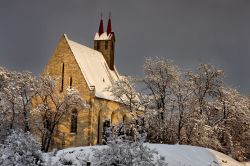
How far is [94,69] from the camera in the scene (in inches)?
2023

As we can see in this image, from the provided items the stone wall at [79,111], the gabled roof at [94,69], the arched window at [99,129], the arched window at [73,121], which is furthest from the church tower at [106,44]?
the arched window at [73,121]

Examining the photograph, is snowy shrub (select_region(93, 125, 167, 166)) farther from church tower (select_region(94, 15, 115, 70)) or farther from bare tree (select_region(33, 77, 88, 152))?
church tower (select_region(94, 15, 115, 70))

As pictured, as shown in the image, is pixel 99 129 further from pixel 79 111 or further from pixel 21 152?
pixel 21 152

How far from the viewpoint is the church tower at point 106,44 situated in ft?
191

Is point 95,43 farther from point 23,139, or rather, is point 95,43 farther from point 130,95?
point 23,139

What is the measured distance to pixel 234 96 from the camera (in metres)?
46.6

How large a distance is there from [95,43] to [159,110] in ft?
64.4

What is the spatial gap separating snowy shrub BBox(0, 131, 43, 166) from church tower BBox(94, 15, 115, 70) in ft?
129

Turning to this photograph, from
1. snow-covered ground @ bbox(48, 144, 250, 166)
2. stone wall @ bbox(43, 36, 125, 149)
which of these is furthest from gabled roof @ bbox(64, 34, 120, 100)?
snow-covered ground @ bbox(48, 144, 250, 166)

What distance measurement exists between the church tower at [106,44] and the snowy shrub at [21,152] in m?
39.3

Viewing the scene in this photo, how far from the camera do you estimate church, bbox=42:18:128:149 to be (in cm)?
4516

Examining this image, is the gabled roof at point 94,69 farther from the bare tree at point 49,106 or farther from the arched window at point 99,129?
the bare tree at point 49,106

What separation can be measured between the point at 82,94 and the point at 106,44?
1468cm

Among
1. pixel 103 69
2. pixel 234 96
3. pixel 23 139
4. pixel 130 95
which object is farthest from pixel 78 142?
pixel 23 139
